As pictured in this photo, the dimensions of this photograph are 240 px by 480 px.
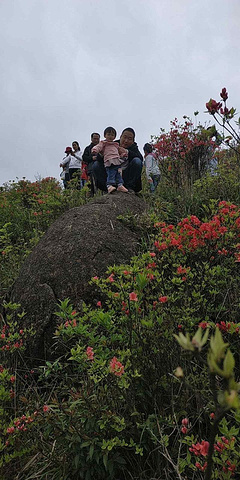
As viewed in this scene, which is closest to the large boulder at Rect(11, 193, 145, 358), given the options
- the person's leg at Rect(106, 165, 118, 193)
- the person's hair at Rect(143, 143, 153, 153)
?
the person's leg at Rect(106, 165, 118, 193)

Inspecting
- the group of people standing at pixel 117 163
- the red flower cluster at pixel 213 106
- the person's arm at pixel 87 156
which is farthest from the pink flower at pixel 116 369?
the person's arm at pixel 87 156

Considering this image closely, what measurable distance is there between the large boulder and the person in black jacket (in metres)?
1.52

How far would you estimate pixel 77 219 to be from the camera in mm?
3312

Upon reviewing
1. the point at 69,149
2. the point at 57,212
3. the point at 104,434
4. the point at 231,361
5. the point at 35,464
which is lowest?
the point at 35,464

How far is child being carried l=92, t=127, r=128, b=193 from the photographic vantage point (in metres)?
4.74

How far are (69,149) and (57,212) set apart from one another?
11.7 feet

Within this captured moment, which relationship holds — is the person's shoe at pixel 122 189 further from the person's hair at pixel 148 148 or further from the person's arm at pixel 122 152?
the person's hair at pixel 148 148

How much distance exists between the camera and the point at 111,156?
15.6 feet

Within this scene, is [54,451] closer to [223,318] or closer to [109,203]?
[223,318]

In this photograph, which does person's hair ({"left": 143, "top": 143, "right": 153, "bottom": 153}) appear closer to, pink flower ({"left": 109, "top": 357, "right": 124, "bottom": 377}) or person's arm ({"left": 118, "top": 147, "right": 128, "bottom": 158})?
person's arm ({"left": 118, "top": 147, "right": 128, "bottom": 158})

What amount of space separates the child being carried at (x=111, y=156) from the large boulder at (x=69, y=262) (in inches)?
52.5

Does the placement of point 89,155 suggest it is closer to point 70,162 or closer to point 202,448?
point 70,162

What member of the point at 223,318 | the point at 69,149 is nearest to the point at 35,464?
the point at 223,318

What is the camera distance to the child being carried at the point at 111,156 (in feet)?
15.5
